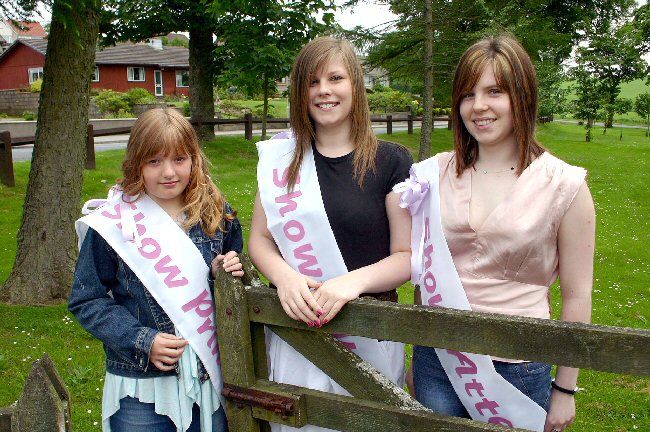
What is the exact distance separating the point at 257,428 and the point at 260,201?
0.80 metres

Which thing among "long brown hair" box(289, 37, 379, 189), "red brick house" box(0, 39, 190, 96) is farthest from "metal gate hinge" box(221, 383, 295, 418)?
"red brick house" box(0, 39, 190, 96)

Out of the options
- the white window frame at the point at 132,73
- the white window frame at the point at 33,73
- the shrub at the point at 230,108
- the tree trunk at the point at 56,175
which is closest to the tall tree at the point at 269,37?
the tree trunk at the point at 56,175

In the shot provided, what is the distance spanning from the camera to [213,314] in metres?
2.35

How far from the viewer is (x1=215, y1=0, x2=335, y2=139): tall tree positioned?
48.5 feet

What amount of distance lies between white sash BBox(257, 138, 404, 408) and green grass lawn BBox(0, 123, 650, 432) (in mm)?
2269

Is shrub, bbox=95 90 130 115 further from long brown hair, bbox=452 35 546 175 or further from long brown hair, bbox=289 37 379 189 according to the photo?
long brown hair, bbox=452 35 546 175

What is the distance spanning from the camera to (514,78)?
217 cm

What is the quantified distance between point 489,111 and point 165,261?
1214mm

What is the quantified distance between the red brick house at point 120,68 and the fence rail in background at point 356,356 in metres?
44.2

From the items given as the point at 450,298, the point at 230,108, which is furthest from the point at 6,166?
the point at 230,108

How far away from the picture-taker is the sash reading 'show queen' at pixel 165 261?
2264mm

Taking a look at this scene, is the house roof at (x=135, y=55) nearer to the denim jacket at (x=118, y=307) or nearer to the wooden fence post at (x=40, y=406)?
the denim jacket at (x=118, y=307)

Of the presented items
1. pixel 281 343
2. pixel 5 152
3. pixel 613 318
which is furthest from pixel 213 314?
pixel 5 152

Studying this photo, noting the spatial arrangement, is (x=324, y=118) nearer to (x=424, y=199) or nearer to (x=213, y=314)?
(x=424, y=199)
